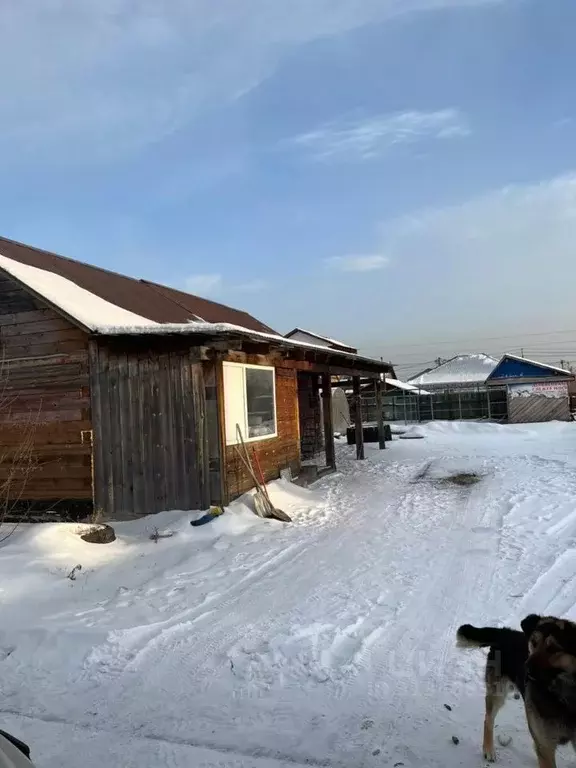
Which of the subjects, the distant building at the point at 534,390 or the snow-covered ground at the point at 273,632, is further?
the distant building at the point at 534,390

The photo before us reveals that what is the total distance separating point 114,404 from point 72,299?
201 centimetres

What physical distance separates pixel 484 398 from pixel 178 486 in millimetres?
30058

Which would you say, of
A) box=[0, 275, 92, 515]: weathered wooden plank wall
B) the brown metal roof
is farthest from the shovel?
the brown metal roof

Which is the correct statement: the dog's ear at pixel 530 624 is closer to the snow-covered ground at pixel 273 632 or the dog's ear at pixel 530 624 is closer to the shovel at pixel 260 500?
the snow-covered ground at pixel 273 632

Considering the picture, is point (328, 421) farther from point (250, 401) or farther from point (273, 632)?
point (273, 632)

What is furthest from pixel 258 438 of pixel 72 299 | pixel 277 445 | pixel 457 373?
pixel 457 373

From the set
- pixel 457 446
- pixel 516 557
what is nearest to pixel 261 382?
pixel 516 557

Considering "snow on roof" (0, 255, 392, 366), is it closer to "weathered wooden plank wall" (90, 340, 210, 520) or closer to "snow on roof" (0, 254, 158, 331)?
"snow on roof" (0, 254, 158, 331)

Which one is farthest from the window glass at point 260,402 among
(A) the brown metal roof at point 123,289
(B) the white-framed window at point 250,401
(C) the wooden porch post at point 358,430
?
(C) the wooden porch post at point 358,430

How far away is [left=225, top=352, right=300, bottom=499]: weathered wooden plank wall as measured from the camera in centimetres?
931

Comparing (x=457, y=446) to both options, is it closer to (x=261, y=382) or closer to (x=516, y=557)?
(x=261, y=382)

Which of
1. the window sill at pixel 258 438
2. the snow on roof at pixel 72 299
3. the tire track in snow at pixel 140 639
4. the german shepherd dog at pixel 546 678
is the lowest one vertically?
the tire track in snow at pixel 140 639

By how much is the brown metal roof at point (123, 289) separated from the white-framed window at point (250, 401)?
2.33 m

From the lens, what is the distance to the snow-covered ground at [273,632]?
315 cm
